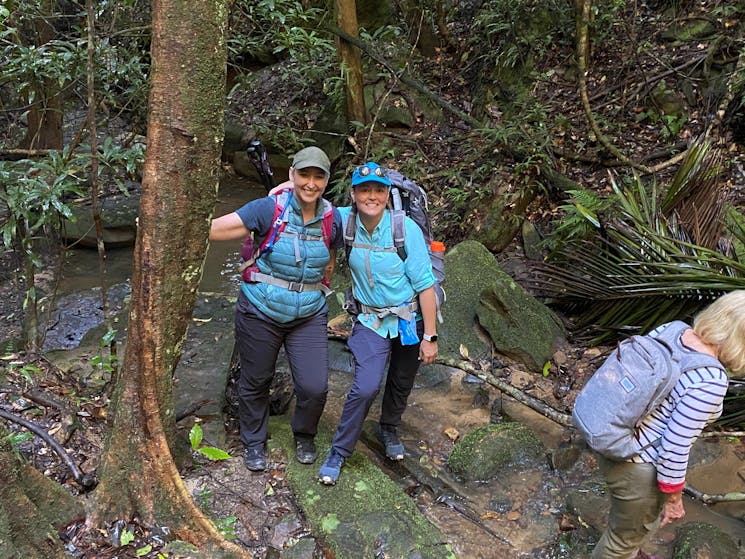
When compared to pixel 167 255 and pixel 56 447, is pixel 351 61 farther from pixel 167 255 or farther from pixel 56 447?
pixel 56 447

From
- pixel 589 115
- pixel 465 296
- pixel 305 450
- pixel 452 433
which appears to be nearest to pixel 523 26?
pixel 589 115

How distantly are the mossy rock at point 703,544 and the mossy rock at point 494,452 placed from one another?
105 centimetres

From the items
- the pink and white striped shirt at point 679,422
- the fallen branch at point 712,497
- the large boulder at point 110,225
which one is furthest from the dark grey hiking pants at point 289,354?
the large boulder at point 110,225

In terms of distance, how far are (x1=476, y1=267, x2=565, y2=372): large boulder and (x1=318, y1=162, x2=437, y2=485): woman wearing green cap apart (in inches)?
86.4

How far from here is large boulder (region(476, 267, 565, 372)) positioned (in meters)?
5.55

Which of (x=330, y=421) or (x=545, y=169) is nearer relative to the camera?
(x=330, y=421)

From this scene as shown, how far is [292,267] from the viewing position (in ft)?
10.7

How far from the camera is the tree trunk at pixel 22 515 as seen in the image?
2.20 m

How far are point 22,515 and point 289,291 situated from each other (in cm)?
156

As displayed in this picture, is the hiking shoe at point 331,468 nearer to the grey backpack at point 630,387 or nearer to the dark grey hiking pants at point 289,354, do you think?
the dark grey hiking pants at point 289,354

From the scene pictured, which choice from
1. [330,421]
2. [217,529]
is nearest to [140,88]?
[330,421]

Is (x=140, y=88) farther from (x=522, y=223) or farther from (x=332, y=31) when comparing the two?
(x=522, y=223)

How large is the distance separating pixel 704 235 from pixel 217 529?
434 cm

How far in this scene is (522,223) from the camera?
7.50 m
